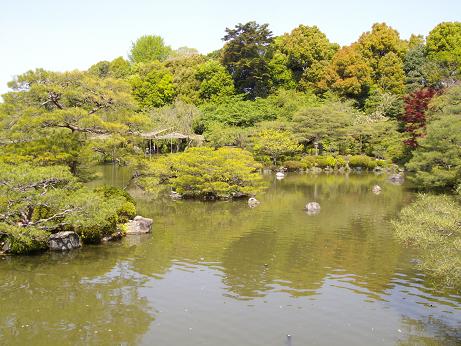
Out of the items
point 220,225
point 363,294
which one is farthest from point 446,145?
point 363,294

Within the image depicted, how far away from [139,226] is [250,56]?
139 feet

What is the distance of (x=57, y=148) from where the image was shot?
17.3 meters

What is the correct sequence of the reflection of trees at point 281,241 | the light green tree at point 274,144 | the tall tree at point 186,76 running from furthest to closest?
the tall tree at point 186,76 < the light green tree at point 274,144 < the reflection of trees at point 281,241

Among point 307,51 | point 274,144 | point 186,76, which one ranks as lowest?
point 274,144

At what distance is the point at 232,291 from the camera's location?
11.9 metres

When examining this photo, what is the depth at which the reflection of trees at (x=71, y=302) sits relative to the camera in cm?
929

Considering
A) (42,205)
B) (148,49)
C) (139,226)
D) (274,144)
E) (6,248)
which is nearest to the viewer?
(42,205)

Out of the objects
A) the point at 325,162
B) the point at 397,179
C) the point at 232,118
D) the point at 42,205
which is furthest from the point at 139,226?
the point at 232,118

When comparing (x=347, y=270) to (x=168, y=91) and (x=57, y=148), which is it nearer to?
(x=57, y=148)

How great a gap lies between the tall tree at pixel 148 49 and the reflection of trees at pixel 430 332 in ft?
243

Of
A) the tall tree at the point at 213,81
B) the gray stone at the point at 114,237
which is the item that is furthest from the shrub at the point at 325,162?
the gray stone at the point at 114,237

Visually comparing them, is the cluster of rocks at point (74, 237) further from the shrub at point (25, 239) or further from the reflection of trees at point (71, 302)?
the reflection of trees at point (71, 302)

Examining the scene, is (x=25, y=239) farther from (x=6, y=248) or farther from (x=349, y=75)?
(x=349, y=75)

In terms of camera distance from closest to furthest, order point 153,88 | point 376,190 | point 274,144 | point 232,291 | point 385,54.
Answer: point 232,291
point 376,190
point 274,144
point 385,54
point 153,88
